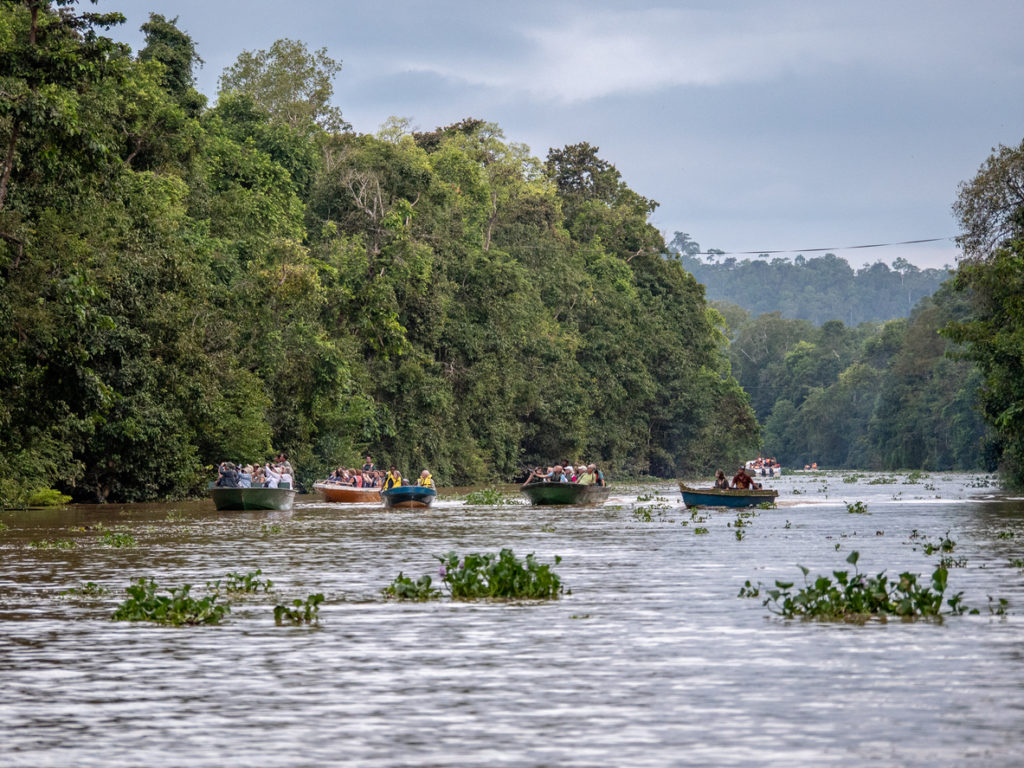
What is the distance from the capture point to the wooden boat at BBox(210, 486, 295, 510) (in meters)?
46.0

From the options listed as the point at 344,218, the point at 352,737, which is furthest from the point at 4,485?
the point at 344,218

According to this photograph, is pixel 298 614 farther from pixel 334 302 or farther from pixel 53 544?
pixel 334 302

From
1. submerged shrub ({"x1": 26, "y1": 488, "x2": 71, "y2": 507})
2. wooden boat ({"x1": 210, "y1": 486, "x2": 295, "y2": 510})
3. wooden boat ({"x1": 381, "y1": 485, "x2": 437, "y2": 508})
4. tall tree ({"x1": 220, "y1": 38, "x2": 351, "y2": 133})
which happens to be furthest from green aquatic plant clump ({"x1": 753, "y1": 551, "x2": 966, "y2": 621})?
tall tree ({"x1": 220, "y1": 38, "x2": 351, "y2": 133})

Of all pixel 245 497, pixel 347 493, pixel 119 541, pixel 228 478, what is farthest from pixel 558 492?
pixel 119 541

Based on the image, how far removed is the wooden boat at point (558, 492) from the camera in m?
50.2

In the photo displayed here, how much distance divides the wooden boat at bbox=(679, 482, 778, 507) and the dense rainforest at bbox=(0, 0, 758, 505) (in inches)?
696

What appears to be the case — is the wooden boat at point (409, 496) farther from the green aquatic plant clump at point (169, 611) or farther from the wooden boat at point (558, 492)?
the green aquatic plant clump at point (169, 611)

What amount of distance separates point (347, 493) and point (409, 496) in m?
7.10

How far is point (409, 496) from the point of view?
49750 millimetres

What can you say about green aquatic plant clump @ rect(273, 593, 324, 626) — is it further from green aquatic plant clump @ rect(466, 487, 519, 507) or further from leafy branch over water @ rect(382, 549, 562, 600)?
green aquatic plant clump @ rect(466, 487, 519, 507)

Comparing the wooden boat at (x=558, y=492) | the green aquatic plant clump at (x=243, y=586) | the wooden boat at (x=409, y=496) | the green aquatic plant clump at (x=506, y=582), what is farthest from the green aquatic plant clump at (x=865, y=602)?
the wooden boat at (x=409, y=496)

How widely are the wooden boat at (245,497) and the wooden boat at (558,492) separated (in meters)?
9.11

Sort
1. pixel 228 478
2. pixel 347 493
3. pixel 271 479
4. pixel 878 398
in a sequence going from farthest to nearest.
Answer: pixel 878 398 → pixel 347 493 → pixel 271 479 → pixel 228 478

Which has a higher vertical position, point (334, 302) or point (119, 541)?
point (334, 302)
